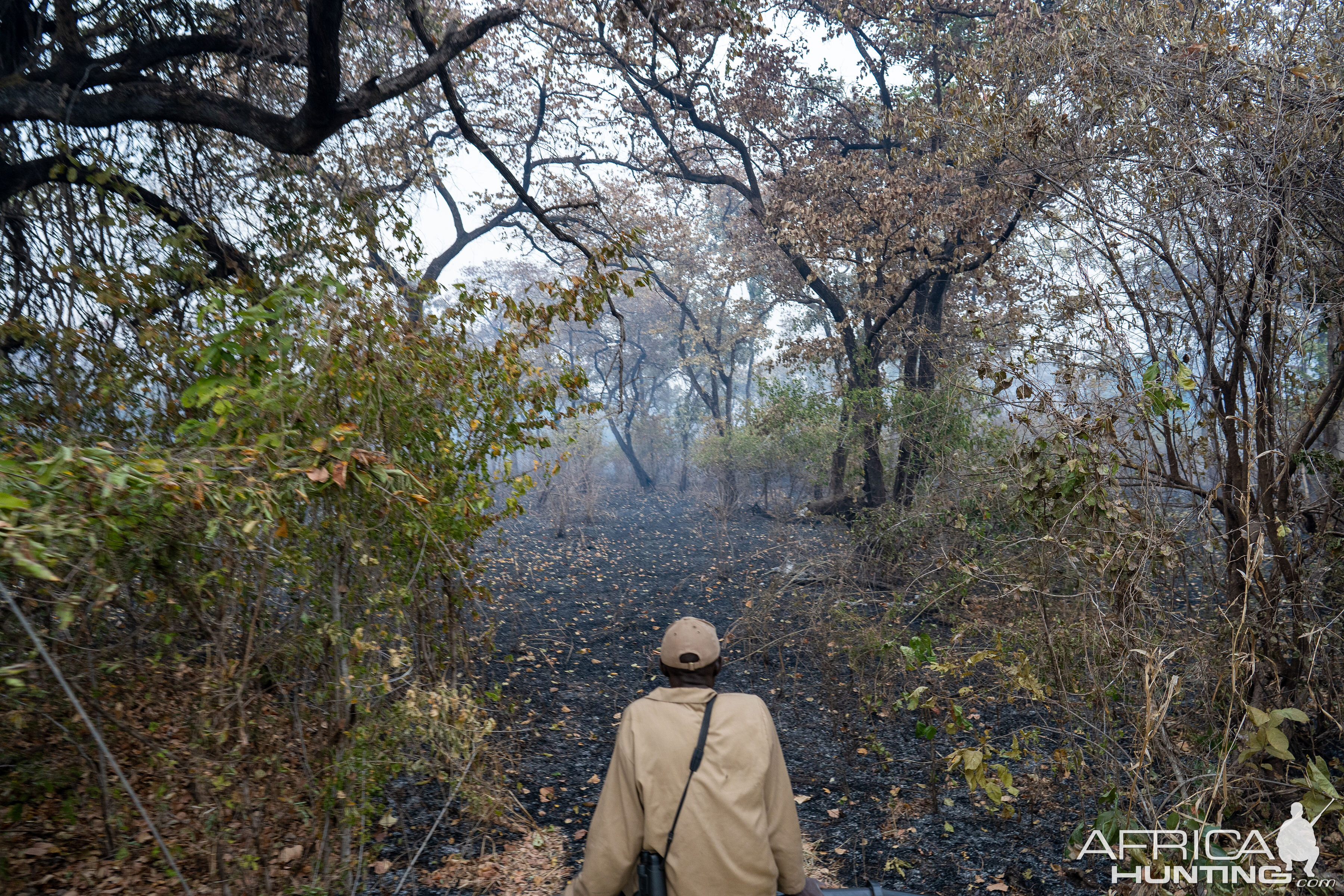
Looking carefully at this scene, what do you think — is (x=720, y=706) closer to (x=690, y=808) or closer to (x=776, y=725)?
(x=690, y=808)

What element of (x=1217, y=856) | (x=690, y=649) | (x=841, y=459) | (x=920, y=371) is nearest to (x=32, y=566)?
(x=690, y=649)

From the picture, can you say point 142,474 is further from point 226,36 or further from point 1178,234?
point 226,36

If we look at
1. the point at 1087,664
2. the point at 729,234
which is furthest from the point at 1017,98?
the point at 729,234

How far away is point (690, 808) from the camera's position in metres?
1.92

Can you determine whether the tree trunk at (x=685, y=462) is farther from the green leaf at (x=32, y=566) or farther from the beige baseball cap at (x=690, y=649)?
the green leaf at (x=32, y=566)

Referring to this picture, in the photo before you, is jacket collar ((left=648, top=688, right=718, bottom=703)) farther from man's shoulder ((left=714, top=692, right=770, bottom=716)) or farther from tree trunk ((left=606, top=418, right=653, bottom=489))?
tree trunk ((left=606, top=418, right=653, bottom=489))

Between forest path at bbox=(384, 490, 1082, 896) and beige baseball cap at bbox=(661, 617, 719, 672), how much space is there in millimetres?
2213

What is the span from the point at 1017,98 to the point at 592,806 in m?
6.36

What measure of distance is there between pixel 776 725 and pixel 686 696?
4077 mm

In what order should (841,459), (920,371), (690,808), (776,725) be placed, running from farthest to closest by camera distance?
(841,459)
(920,371)
(776,725)
(690,808)

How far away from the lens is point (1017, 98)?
20.8 ft

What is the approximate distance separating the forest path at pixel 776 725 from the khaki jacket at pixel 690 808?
6.36 ft

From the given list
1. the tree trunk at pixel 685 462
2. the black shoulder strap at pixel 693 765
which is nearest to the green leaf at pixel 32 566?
the black shoulder strap at pixel 693 765

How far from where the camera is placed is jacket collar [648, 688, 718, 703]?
201cm
